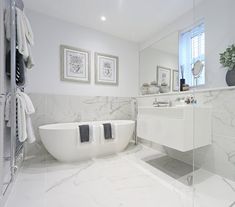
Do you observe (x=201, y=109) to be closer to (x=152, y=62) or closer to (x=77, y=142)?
(x=152, y=62)

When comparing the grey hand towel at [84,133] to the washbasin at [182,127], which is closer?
the washbasin at [182,127]

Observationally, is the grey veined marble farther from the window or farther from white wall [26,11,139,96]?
the window

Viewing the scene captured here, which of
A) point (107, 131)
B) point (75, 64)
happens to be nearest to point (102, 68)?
point (75, 64)

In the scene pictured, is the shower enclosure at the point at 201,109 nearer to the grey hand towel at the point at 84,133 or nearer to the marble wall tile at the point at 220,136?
the marble wall tile at the point at 220,136

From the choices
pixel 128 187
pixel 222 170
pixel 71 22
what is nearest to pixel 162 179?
pixel 128 187

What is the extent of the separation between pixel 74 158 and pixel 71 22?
229 centimetres

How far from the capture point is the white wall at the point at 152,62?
8.02 feet

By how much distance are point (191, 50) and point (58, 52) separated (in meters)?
2.17

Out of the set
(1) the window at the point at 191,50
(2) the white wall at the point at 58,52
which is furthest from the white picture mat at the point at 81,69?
(1) the window at the point at 191,50

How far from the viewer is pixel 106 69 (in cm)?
288

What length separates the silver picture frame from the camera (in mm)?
2518

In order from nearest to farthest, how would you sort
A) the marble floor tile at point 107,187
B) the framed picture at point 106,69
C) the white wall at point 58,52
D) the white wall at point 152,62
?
1. the marble floor tile at point 107,187
2. the white wall at point 58,52
3. the white wall at point 152,62
4. the framed picture at point 106,69

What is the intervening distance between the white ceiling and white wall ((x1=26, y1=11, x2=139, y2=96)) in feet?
0.48

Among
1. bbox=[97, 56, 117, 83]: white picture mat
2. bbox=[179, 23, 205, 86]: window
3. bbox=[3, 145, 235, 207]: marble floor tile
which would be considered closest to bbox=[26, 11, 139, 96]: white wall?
bbox=[97, 56, 117, 83]: white picture mat
